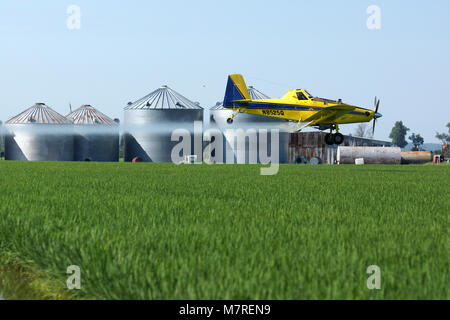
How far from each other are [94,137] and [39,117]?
24.0 ft

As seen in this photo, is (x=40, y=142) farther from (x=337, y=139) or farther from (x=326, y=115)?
(x=337, y=139)

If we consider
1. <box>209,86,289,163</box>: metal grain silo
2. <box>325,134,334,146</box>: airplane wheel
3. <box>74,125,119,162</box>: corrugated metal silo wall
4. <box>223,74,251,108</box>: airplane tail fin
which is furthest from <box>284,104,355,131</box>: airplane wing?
<box>74,125,119,162</box>: corrugated metal silo wall

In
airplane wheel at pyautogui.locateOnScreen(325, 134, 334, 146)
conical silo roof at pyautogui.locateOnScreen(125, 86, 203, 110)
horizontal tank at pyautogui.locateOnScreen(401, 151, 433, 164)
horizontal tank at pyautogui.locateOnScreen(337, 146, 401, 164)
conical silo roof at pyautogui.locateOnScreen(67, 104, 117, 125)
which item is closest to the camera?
airplane wheel at pyautogui.locateOnScreen(325, 134, 334, 146)

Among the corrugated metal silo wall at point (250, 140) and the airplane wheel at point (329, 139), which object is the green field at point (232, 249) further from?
the corrugated metal silo wall at point (250, 140)

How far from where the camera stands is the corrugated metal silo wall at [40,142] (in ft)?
201

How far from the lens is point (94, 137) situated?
63.8 meters

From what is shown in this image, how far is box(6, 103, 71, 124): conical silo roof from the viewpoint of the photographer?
63281 mm

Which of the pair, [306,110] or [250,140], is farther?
[250,140]

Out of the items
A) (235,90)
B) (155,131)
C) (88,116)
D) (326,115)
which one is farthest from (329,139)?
(88,116)

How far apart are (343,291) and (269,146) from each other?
55.5 meters

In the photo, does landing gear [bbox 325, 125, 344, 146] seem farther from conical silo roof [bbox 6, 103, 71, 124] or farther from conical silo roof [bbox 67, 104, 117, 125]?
conical silo roof [bbox 6, 103, 71, 124]

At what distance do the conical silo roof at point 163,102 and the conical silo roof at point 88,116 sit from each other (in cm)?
428
